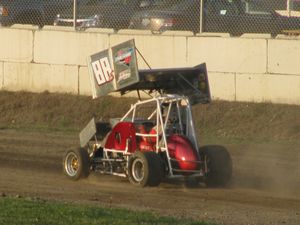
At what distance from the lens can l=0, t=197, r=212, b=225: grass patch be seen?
9586 mm

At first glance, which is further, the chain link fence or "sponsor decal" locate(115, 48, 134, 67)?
the chain link fence

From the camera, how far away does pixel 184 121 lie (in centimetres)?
1316

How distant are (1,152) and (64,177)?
2.61m

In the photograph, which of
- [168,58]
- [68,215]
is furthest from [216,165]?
[168,58]

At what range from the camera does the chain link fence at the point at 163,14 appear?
2052cm

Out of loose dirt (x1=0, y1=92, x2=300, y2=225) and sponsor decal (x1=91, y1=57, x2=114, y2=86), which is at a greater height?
sponsor decal (x1=91, y1=57, x2=114, y2=86)

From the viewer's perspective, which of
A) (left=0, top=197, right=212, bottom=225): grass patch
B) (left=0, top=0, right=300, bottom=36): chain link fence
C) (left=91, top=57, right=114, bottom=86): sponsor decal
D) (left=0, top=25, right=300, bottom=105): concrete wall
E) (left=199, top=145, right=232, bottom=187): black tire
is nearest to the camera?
(left=0, top=197, right=212, bottom=225): grass patch

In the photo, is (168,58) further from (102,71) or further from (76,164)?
(102,71)

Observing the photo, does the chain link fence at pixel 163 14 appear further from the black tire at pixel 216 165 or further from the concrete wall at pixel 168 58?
the black tire at pixel 216 165

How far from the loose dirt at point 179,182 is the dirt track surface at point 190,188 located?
0.5 inches

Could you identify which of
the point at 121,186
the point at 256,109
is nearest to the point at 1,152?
the point at 121,186

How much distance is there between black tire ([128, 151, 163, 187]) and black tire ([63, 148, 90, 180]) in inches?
35.4

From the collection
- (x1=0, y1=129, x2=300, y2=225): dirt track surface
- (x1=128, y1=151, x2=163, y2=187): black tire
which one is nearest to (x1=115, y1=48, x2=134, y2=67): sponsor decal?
(x1=128, y1=151, x2=163, y2=187): black tire

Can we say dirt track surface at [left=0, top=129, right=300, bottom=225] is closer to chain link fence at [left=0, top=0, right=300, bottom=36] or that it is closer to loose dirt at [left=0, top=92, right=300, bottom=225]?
loose dirt at [left=0, top=92, right=300, bottom=225]
